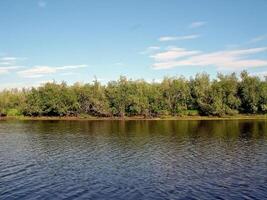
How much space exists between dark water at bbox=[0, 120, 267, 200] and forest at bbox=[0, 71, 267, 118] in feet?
263

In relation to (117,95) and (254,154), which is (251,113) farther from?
(254,154)

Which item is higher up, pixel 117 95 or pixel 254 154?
pixel 117 95

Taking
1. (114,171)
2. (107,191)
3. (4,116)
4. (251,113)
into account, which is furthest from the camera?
(4,116)

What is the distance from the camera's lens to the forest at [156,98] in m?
158

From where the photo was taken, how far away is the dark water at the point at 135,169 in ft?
126

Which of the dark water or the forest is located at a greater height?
the forest

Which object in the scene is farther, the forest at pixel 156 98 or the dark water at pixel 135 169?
the forest at pixel 156 98

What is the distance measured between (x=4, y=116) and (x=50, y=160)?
143320mm

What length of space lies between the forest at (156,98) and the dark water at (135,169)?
263 feet

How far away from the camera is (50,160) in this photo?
57.0 m

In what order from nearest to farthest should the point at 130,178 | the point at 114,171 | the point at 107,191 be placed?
1. the point at 107,191
2. the point at 130,178
3. the point at 114,171

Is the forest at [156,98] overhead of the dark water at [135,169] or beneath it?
overhead

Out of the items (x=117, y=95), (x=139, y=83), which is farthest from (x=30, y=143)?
(x=139, y=83)

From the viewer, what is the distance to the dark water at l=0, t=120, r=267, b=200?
126 feet
